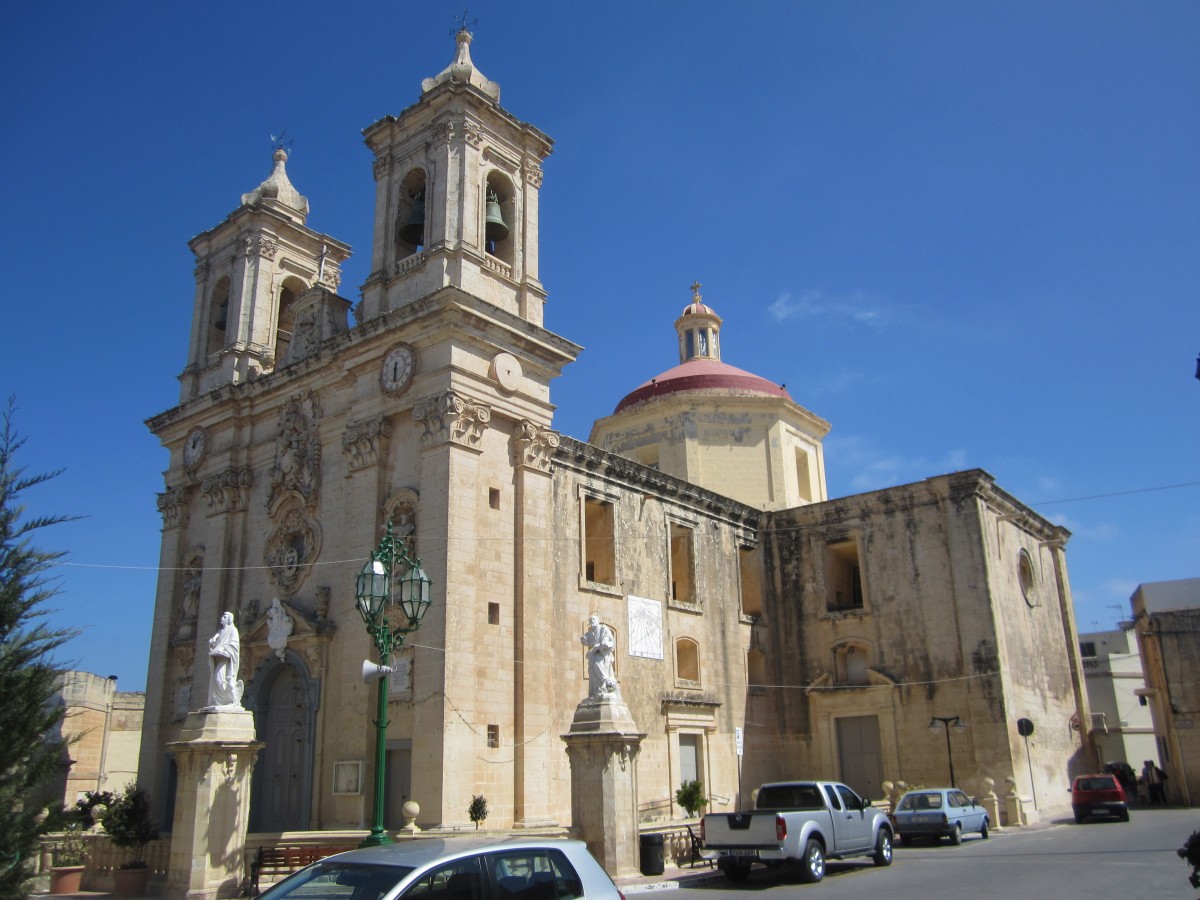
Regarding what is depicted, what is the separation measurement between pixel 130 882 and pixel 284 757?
4.27 meters

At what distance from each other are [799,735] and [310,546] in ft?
50.2

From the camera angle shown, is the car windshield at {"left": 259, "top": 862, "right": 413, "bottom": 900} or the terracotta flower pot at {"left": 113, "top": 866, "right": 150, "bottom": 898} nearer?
the car windshield at {"left": 259, "top": 862, "right": 413, "bottom": 900}

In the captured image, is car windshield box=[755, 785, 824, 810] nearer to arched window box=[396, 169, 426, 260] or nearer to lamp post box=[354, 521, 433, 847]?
lamp post box=[354, 521, 433, 847]

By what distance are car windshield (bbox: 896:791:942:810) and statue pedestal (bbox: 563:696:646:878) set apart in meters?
7.64

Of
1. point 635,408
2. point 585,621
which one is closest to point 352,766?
point 585,621

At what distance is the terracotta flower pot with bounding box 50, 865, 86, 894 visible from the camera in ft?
60.4

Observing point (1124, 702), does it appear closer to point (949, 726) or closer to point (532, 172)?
point (949, 726)

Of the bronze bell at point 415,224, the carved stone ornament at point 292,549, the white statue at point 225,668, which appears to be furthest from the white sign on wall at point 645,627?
the bronze bell at point 415,224

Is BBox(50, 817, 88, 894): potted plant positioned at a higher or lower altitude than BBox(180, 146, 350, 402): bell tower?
lower

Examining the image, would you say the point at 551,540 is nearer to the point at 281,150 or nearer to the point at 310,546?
the point at 310,546

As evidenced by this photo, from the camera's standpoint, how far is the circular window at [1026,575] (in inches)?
1199

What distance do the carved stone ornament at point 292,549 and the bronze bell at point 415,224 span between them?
7.13m

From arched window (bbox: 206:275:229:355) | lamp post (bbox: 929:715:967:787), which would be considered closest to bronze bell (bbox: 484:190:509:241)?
arched window (bbox: 206:275:229:355)

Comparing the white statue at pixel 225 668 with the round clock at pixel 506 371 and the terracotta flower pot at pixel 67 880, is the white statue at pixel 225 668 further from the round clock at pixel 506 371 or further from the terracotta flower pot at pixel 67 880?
the round clock at pixel 506 371
